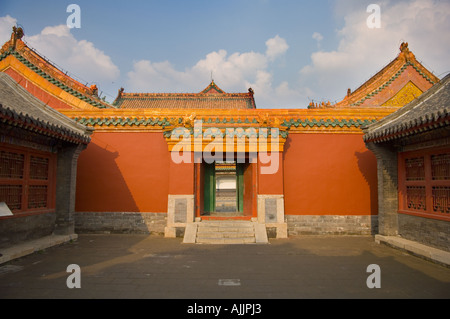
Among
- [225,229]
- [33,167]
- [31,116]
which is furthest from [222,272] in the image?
[33,167]

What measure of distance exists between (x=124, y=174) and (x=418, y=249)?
811 cm

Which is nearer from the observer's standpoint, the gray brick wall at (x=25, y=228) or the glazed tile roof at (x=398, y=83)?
the gray brick wall at (x=25, y=228)

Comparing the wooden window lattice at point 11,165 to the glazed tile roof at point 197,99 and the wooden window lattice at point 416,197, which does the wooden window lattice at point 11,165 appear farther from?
the glazed tile roof at point 197,99

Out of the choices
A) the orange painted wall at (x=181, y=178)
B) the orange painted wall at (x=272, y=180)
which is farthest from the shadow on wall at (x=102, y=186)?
the orange painted wall at (x=272, y=180)

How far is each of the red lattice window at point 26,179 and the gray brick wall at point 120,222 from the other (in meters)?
1.49

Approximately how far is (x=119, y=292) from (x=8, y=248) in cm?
362

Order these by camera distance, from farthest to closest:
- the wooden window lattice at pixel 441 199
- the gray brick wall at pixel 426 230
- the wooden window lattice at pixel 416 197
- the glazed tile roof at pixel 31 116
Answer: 1. the wooden window lattice at pixel 416 197
2. the wooden window lattice at pixel 441 199
3. the gray brick wall at pixel 426 230
4. the glazed tile roof at pixel 31 116

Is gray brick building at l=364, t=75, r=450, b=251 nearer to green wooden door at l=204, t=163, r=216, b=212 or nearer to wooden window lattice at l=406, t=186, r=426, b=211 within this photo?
wooden window lattice at l=406, t=186, r=426, b=211

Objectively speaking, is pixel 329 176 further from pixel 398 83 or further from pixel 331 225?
pixel 398 83

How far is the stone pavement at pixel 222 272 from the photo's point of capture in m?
4.27

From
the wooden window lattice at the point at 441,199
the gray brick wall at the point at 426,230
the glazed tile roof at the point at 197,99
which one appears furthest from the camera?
the glazed tile roof at the point at 197,99

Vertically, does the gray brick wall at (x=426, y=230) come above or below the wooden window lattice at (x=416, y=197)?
below
